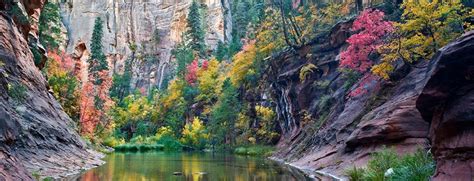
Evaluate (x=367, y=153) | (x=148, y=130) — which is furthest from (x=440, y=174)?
(x=148, y=130)

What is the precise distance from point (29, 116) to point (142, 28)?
90419mm

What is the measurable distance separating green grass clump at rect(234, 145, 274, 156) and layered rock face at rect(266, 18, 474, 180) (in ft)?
5.50

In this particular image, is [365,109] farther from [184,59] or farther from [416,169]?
[184,59]

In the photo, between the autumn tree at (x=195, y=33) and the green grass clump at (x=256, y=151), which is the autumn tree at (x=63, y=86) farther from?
the autumn tree at (x=195, y=33)

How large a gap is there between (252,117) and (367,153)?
107ft

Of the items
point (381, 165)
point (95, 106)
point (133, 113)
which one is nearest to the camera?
point (381, 165)

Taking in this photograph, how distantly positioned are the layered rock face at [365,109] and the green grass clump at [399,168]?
933 millimetres

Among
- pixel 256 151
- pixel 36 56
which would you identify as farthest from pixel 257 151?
pixel 36 56

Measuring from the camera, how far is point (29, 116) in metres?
21.2

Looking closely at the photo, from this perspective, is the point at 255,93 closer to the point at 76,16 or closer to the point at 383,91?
the point at 383,91

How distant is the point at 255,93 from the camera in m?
52.9

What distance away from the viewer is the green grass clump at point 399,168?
12906 millimetres

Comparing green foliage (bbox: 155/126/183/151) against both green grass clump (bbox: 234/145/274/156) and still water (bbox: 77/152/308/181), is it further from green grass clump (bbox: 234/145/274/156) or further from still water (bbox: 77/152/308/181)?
still water (bbox: 77/152/308/181)

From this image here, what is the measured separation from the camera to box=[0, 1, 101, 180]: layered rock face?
17641 millimetres
